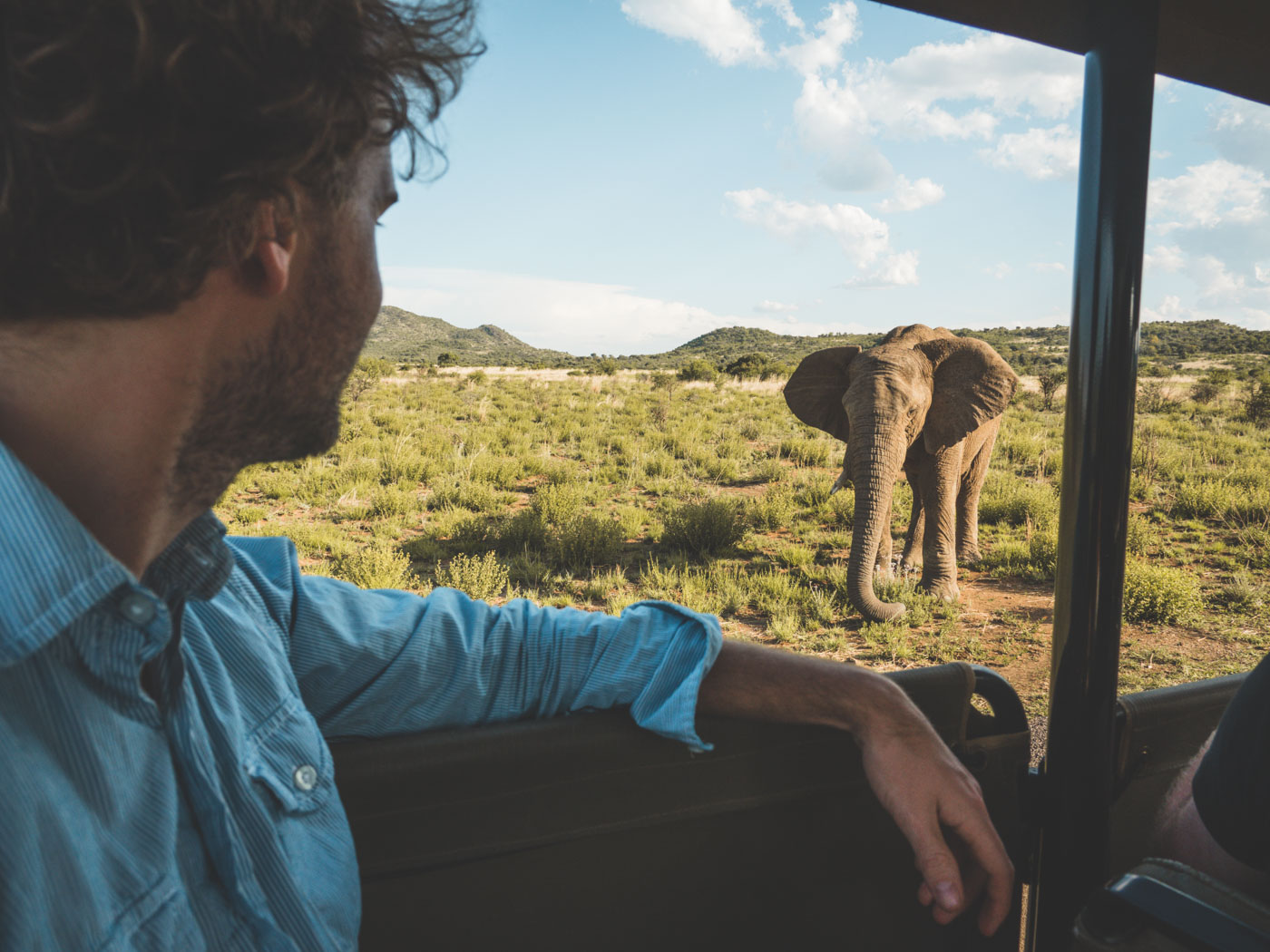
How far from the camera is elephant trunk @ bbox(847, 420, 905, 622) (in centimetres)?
558

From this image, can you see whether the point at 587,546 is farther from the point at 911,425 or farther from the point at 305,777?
the point at 305,777

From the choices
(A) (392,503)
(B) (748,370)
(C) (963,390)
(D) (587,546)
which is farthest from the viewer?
(B) (748,370)

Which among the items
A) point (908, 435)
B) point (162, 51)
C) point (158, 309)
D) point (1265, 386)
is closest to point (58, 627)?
point (158, 309)

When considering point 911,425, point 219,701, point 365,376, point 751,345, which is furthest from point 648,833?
point 751,345

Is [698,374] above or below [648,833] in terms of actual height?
above

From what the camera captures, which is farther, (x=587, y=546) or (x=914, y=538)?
(x=914, y=538)

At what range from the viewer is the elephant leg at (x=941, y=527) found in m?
6.51

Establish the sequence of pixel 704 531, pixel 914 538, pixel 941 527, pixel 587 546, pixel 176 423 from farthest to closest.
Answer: pixel 704 531
pixel 914 538
pixel 587 546
pixel 941 527
pixel 176 423

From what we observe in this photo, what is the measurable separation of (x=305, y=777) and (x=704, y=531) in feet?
21.3

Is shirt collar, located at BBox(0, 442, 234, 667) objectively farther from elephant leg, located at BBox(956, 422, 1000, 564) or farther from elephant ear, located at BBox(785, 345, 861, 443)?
elephant leg, located at BBox(956, 422, 1000, 564)

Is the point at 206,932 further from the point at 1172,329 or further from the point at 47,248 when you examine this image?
the point at 1172,329

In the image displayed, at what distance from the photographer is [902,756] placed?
1362 mm

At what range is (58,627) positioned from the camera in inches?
29.9

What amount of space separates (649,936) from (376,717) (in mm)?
601
